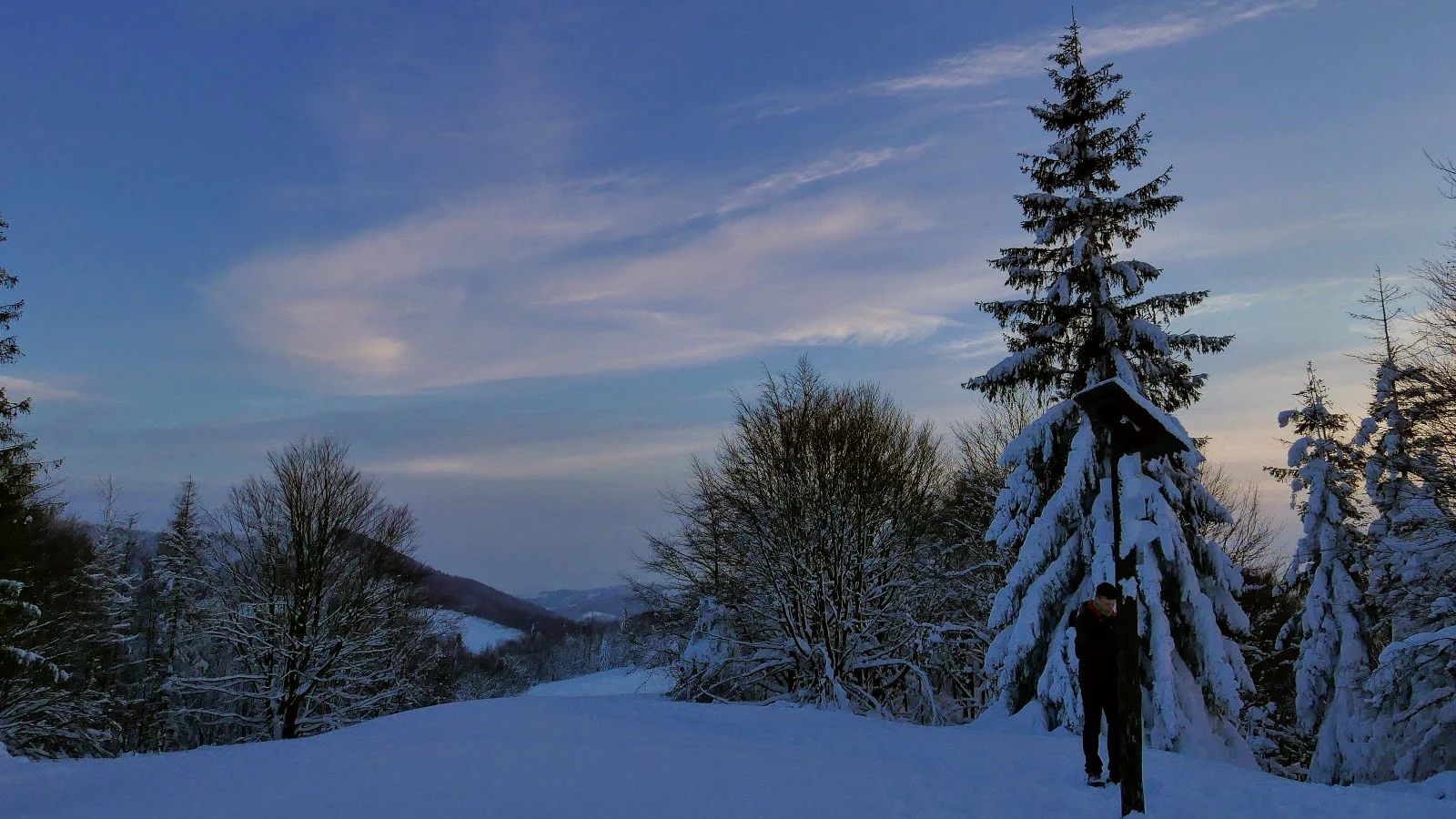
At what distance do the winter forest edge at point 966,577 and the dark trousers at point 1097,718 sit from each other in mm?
4756

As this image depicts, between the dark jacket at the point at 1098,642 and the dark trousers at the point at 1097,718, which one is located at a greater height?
the dark jacket at the point at 1098,642

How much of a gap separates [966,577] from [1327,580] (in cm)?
1049

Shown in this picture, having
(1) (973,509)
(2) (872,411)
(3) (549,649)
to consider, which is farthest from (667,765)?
(3) (549,649)

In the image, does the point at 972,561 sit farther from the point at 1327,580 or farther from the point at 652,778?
the point at 652,778

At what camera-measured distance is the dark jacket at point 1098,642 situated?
8234 millimetres

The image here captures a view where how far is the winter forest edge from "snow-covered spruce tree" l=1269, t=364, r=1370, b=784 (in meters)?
0.08

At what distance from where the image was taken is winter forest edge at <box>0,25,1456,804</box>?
14227 millimetres

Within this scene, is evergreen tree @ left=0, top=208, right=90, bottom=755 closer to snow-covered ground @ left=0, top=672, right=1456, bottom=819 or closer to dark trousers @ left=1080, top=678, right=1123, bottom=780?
snow-covered ground @ left=0, top=672, right=1456, bottom=819

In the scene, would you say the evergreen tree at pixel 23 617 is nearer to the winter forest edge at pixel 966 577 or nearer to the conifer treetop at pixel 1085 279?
the winter forest edge at pixel 966 577

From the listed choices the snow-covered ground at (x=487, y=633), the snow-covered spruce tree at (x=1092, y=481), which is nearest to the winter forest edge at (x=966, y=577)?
the snow-covered spruce tree at (x=1092, y=481)

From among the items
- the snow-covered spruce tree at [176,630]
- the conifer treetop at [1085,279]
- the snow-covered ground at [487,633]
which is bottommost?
the snow-covered ground at [487,633]

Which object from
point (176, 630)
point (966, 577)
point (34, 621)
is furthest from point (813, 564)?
point (176, 630)

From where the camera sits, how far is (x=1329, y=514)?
2089 cm

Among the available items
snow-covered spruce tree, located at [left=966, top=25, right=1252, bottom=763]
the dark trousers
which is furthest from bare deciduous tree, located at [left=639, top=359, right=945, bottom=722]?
the dark trousers
